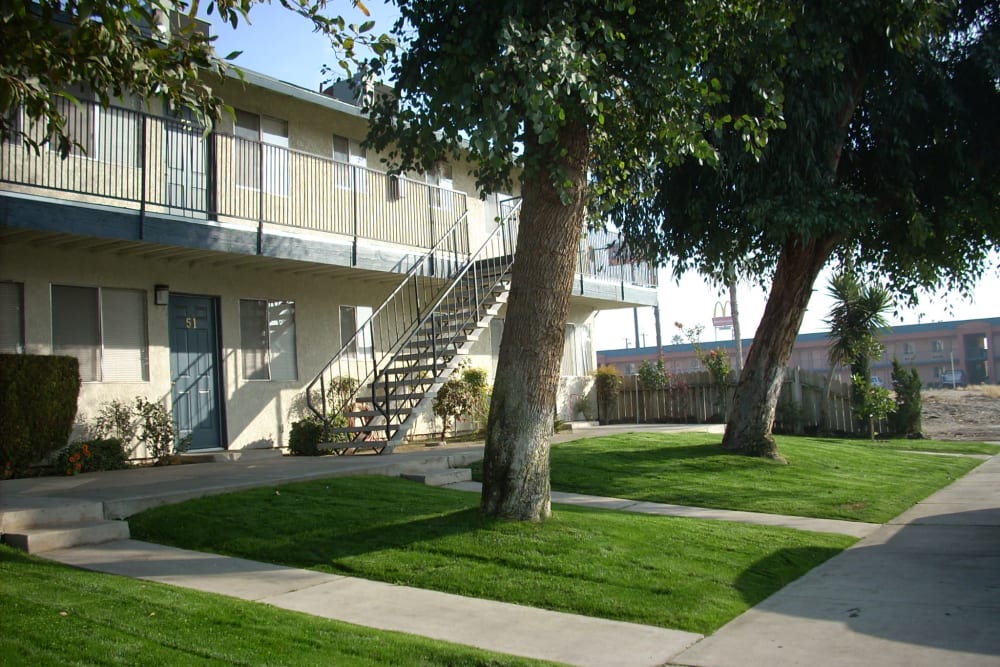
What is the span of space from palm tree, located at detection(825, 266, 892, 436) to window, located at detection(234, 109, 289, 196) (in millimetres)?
13938

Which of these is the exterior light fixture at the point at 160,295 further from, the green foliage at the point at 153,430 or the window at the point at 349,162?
the window at the point at 349,162

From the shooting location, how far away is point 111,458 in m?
12.1

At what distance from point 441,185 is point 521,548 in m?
13.6

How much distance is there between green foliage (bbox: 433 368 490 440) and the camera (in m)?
16.9

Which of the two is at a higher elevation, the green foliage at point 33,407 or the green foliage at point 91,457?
the green foliage at point 33,407

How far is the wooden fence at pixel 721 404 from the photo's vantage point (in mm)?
21578

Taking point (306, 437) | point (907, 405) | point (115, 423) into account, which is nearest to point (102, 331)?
point (115, 423)

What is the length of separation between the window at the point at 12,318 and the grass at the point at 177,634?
7197mm

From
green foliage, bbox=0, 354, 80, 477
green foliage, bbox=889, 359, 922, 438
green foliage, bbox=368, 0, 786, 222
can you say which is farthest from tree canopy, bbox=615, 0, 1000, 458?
green foliage, bbox=0, 354, 80, 477

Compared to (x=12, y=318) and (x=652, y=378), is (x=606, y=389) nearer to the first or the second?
(x=652, y=378)

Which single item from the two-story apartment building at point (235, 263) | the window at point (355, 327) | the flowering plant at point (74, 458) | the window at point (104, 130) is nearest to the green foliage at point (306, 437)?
the two-story apartment building at point (235, 263)

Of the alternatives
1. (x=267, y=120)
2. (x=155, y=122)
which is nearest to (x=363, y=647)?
(x=155, y=122)

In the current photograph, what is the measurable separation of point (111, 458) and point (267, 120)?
22.8ft

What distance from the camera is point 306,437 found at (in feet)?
46.5
